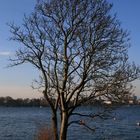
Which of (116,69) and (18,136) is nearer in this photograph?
(116,69)

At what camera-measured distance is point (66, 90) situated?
17.1 m

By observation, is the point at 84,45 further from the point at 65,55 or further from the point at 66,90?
the point at 66,90

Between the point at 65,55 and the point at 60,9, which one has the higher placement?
the point at 60,9

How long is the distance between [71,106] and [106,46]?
2995 mm

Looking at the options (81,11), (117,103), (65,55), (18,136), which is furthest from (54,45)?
(18,136)

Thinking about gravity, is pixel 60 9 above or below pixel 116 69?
above

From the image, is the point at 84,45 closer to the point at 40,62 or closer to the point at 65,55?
the point at 65,55

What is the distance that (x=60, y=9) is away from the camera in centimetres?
1692

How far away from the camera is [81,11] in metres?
16.8

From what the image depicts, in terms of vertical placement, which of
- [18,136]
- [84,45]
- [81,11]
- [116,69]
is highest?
[81,11]

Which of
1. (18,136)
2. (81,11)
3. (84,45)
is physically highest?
(81,11)

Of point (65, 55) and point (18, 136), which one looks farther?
point (18, 136)

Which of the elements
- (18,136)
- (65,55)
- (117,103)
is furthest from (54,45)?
(18,136)

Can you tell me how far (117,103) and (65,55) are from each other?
3.03 meters
